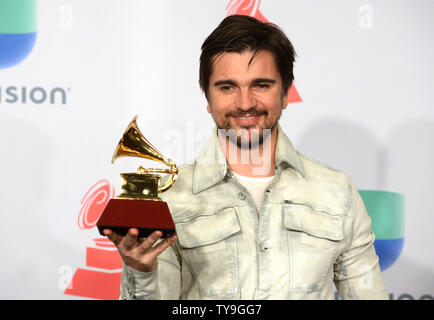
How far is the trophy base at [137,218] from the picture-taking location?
1.62m

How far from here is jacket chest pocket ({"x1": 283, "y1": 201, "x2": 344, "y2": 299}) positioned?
6.36 ft

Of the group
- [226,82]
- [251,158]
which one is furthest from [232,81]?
[251,158]

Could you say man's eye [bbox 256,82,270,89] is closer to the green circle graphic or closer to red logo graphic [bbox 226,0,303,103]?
red logo graphic [bbox 226,0,303,103]

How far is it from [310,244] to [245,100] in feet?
1.94

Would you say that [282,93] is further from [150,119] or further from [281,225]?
[150,119]

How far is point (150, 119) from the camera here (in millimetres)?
2764

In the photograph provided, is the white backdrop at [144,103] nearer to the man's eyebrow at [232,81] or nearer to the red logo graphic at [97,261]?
the red logo graphic at [97,261]

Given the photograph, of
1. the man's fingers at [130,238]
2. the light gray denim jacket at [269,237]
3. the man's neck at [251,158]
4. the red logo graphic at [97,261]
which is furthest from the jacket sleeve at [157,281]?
the red logo graphic at [97,261]

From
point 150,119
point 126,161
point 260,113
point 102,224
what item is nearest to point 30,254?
point 126,161

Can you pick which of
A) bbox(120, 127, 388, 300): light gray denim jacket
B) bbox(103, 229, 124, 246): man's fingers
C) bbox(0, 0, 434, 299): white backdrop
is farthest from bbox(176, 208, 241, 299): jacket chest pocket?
bbox(0, 0, 434, 299): white backdrop

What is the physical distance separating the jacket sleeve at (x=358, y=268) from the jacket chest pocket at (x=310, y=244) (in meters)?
0.07

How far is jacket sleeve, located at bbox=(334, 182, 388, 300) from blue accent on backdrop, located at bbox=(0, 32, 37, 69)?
1.83m

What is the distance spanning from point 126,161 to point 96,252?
1.64ft

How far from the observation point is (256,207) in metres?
1.99
